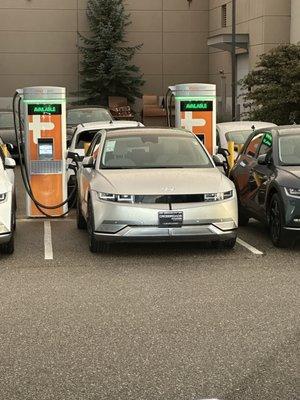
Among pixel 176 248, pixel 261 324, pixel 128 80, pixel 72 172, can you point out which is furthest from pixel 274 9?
pixel 261 324

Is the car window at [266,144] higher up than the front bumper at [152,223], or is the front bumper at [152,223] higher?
the car window at [266,144]

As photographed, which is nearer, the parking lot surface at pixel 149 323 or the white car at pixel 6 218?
the parking lot surface at pixel 149 323

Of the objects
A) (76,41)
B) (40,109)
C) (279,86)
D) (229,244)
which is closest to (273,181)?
(229,244)

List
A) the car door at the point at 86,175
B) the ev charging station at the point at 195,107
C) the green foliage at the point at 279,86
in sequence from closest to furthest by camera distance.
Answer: the car door at the point at 86,175 → the ev charging station at the point at 195,107 → the green foliage at the point at 279,86

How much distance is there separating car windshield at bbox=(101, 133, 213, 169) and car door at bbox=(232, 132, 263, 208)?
3.37ft

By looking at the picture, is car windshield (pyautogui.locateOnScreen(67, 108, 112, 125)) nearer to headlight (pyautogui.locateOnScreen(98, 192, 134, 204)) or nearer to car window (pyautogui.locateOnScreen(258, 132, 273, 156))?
car window (pyautogui.locateOnScreen(258, 132, 273, 156))

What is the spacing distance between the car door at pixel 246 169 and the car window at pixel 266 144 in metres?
0.16

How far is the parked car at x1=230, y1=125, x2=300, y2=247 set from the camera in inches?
341

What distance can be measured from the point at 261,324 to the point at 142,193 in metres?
2.83

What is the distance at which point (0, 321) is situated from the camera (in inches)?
236

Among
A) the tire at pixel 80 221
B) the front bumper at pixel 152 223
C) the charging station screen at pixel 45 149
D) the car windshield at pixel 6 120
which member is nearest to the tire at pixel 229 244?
the front bumper at pixel 152 223

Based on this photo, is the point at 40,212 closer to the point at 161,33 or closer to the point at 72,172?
the point at 72,172

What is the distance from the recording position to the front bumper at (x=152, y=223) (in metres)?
8.19

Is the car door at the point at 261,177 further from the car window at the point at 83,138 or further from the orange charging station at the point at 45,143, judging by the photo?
the car window at the point at 83,138
